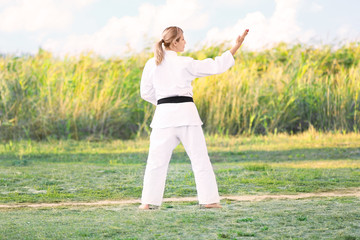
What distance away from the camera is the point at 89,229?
513cm

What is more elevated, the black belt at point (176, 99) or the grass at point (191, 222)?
the black belt at point (176, 99)

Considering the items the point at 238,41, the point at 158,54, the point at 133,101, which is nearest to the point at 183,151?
the point at 133,101

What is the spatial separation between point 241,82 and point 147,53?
415 centimetres

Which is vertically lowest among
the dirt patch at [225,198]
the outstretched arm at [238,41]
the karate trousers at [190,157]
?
the dirt patch at [225,198]

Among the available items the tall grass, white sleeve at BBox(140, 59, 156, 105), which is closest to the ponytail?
white sleeve at BBox(140, 59, 156, 105)

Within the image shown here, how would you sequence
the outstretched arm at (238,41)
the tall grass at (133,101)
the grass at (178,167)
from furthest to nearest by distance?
1. the tall grass at (133,101)
2. the grass at (178,167)
3. the outstretched arm at (238,41)

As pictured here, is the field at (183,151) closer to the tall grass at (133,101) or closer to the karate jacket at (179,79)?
the tall grass at (133,101)

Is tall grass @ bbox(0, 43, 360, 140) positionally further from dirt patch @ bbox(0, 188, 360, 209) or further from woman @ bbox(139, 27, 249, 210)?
woman @ bbox(139, 27, 249, 210)

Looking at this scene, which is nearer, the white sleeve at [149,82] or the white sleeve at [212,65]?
the white sleeve at [212,65]

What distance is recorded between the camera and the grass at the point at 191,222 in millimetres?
4918

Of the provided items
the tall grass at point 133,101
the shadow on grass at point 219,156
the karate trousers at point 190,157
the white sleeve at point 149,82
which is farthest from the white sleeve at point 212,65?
the tall grass at point 133,101

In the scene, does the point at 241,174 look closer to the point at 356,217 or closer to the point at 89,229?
the point at 356,217

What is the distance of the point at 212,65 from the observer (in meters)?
5.75

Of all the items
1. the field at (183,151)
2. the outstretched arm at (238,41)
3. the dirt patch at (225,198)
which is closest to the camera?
the field at (183,151)
